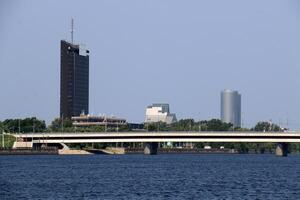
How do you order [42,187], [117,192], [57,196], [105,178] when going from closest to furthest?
[57,196] → [117,192] → [42,187] → [105,178]

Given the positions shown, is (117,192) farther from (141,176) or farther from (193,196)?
(141,176)

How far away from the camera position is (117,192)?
98.6 metres

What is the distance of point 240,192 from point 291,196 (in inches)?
199

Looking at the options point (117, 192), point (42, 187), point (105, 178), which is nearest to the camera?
point (117, 192)

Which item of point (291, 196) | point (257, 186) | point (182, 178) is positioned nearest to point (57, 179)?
point (182, 178)

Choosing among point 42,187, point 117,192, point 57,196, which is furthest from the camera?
point 42,187

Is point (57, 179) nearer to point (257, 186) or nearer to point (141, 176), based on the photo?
point (141, 176)

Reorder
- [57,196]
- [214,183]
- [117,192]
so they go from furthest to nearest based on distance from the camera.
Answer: [214,183] → [117,192] → [57,196]

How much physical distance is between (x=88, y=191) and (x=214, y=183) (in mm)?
19623

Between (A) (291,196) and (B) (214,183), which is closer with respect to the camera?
(A) (291,196)

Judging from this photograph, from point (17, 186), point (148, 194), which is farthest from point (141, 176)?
point (148, 194)

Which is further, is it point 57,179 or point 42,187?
point 57,179

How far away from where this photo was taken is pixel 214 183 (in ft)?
376

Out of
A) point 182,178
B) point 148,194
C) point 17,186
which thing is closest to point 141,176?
point 182,178
